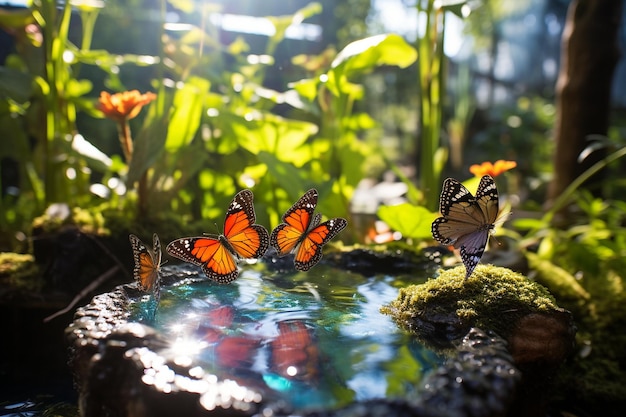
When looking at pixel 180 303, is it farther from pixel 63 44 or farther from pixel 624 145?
pixel 624 145

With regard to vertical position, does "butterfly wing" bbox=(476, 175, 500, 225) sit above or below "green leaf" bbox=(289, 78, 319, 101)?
below

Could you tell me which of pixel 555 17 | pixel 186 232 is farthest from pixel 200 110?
pixel 555 17

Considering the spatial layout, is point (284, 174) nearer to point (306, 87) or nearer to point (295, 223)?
point (306, 87)

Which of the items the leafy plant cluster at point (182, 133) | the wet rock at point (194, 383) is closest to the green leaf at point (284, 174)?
the leafy plant cluster at point (182, 133)

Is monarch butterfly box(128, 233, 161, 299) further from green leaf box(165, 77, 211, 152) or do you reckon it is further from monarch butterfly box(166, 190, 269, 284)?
green leaf box(165, 77, 211, 152)

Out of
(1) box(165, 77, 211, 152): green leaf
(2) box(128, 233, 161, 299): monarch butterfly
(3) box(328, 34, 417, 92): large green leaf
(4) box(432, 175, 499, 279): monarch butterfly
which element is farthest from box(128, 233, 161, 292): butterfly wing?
(3) box(328, 34, 417, 92): large green leaf
